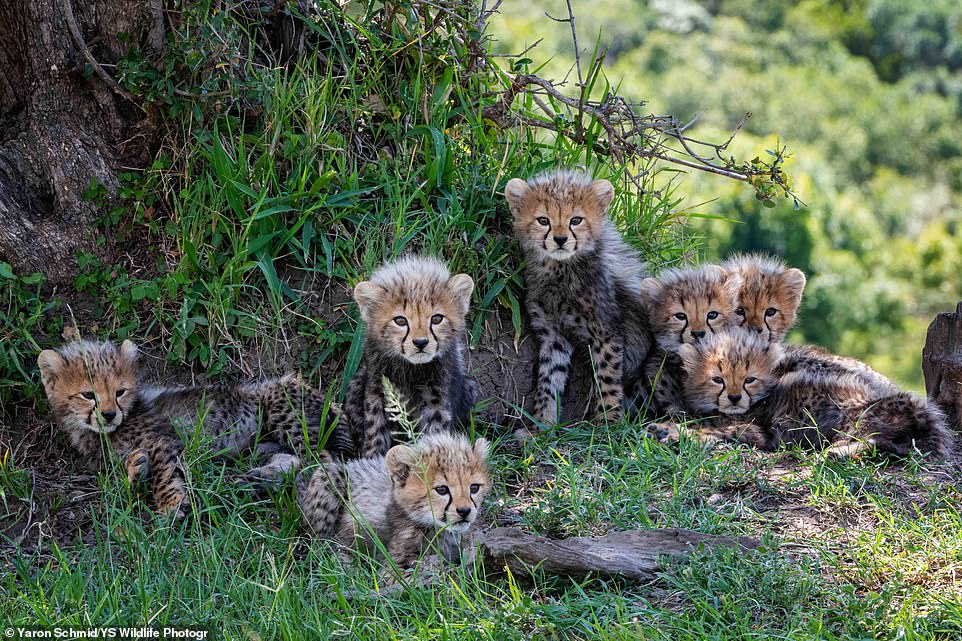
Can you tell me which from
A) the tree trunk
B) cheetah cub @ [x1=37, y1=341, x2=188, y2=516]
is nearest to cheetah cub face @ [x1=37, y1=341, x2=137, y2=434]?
cheetah cub @ [x1=37, y1=341, x2=188, y2=516]

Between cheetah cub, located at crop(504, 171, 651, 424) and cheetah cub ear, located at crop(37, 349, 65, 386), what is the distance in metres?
2.03

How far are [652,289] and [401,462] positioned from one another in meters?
2.03

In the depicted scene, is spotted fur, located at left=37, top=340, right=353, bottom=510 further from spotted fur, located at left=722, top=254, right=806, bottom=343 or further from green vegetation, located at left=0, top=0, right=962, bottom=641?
spotted fur, located at left=722, top=254, right=806, bottom=343

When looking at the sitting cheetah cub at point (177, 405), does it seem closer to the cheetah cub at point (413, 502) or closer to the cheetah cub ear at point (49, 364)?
the cheetah cub ear at point (49, 364)

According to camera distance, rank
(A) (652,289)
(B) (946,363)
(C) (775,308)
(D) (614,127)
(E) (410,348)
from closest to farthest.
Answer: (E) (410,348), (B) (946,363), (A) (652,289), (C) (775,308), (D) (614,127)

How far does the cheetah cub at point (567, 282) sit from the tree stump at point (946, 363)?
1408 millimetres

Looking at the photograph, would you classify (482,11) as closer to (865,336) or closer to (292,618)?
(292,618)

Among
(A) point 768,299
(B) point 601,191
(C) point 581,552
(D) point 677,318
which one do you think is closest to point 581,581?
(C) point 581,552

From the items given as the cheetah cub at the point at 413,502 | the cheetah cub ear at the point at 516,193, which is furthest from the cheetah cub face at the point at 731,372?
the cheetah cub at the point at 413,502

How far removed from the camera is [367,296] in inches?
177

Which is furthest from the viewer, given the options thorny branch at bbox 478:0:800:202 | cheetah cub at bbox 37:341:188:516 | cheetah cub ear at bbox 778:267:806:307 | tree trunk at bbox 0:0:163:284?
thorny branch at bbox 478:0:800:202

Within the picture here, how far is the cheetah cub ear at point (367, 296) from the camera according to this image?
4496mm

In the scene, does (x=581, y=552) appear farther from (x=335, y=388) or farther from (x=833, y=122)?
(x=833, y=122)

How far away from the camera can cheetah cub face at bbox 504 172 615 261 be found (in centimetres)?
511
